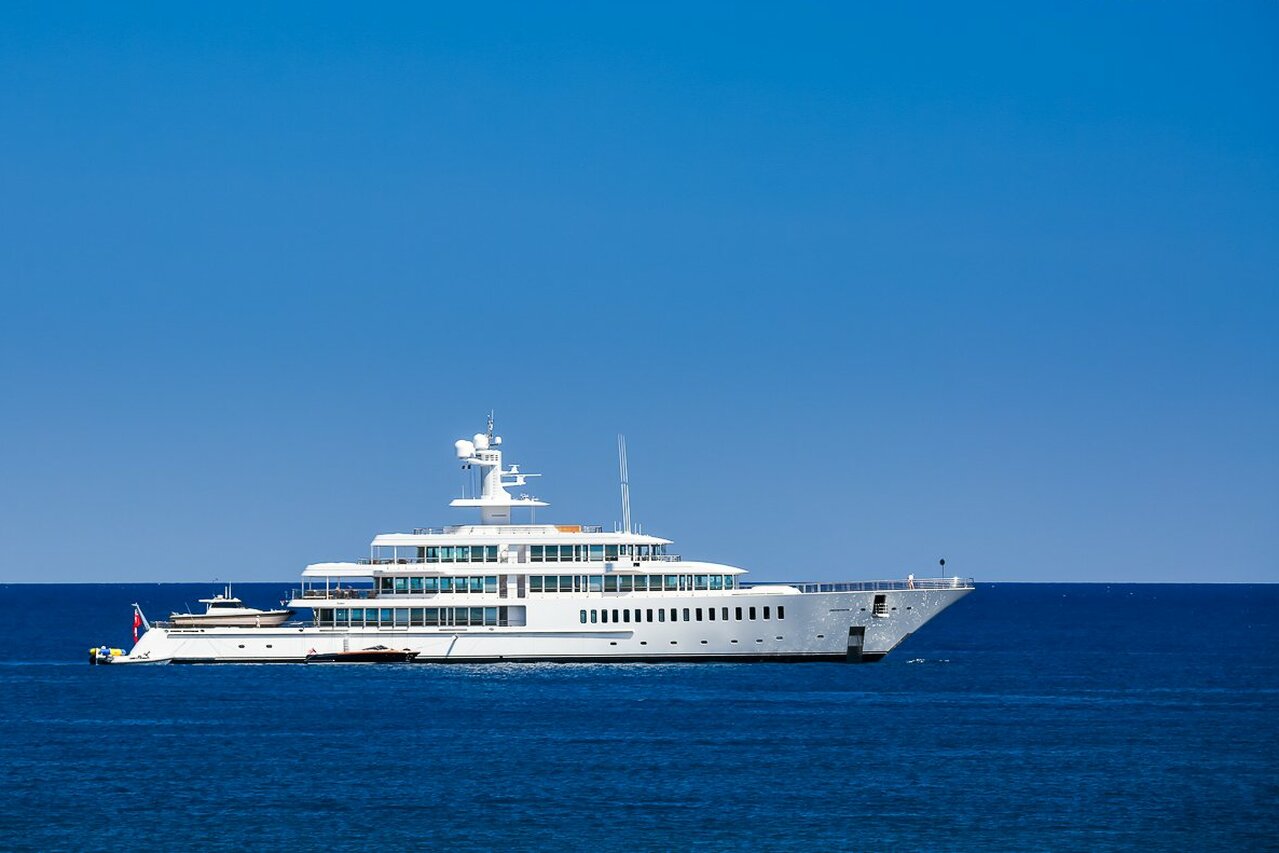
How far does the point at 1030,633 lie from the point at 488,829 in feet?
358

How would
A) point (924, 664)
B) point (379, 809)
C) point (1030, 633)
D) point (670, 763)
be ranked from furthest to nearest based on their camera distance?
point (1030, 633) < point (924, 664) < point (670, 763) < point (379, 809)

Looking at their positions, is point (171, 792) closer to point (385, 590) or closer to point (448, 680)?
point (448, 680)

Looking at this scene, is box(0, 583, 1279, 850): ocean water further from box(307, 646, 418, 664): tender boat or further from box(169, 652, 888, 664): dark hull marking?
box(307, 646, 418, 664): tender boat

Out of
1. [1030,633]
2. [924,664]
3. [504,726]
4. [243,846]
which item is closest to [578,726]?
[504,726]

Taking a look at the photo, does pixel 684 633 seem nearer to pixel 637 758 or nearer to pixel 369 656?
pixel 369 656

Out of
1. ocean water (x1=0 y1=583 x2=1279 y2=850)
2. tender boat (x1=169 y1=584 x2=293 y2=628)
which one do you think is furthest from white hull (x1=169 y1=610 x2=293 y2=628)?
ocean water (x1=0 y1=583 x2=1279 y2=850)

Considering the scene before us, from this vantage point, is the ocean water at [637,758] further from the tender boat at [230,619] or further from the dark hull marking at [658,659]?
the tender boat at [230,619]

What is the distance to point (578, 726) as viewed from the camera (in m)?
66.1

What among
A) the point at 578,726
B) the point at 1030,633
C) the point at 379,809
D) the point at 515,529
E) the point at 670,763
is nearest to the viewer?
the point at 379,809

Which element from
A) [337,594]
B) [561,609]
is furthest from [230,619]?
[561,609]

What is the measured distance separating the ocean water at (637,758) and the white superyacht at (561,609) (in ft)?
3.61

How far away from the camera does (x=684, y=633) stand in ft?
280

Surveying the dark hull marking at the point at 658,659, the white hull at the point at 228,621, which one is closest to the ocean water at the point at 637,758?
the dark hull marking at the point at 658,659

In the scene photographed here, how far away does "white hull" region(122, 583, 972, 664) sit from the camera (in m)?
85.4
